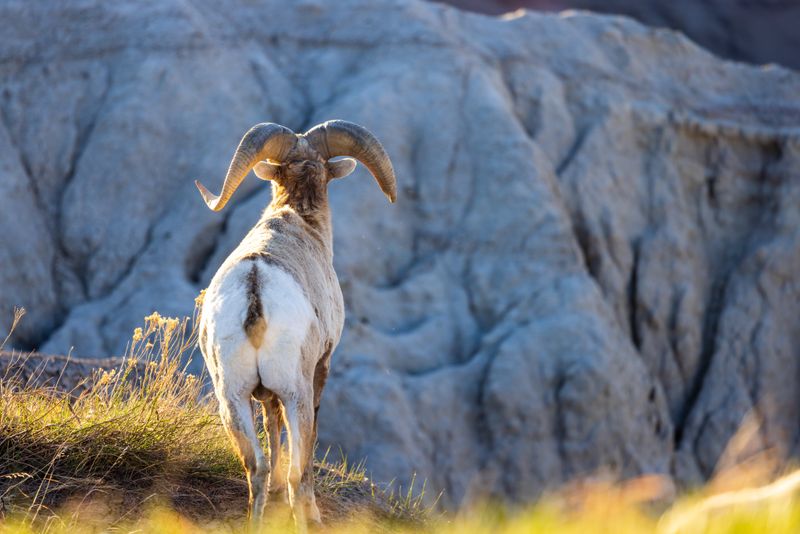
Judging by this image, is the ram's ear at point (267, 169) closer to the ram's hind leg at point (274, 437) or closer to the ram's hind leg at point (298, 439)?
the ram's hind leg at point (274, 437)

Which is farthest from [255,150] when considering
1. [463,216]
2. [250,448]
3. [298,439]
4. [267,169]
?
[463,216]

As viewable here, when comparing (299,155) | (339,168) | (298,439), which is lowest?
(298,439)

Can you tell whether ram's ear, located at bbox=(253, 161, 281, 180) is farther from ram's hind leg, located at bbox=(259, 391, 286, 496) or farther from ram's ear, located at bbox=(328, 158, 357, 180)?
ram's hind leg, located at bbox=(259, 391, 286, 496)

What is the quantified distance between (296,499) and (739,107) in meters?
20.6

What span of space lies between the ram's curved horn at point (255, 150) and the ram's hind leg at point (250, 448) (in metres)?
2.01

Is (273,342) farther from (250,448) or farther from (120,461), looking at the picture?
(120,461)

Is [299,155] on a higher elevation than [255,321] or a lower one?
lower

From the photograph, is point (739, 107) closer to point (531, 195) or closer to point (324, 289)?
point (531, 195)

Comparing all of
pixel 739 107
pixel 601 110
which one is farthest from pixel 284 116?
pixel 739 107

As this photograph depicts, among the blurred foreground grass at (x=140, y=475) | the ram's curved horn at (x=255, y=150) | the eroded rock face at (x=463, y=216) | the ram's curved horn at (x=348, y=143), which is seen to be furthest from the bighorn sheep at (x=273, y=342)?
the eroded rock face at (x=463, y=216)

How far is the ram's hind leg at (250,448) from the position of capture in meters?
5.54

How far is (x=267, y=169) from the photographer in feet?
25.0

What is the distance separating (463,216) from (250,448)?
14800mm

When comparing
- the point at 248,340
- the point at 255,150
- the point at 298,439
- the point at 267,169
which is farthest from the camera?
the point at 267,169
